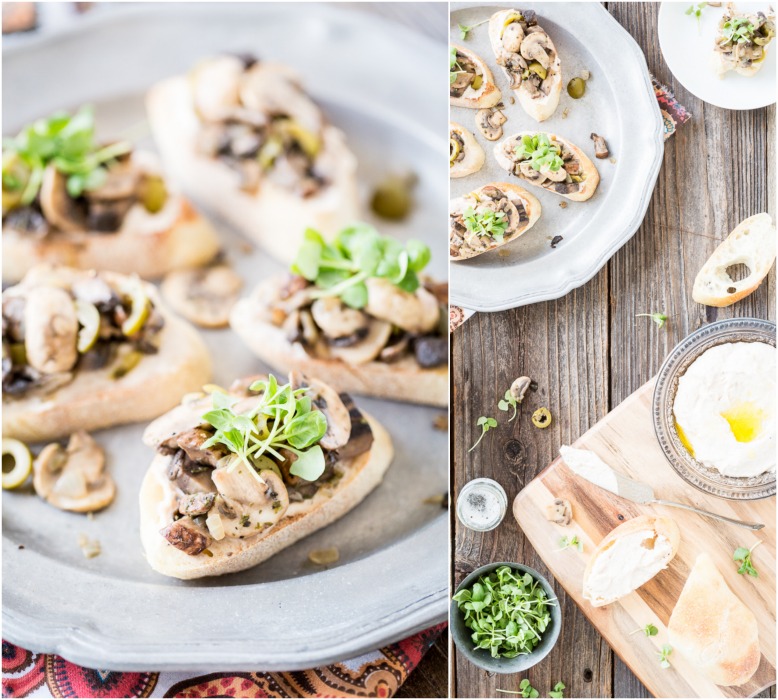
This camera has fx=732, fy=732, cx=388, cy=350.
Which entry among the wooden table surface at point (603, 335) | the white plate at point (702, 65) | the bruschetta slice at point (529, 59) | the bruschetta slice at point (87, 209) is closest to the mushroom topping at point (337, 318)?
the wooden table surface at point (603, 335)

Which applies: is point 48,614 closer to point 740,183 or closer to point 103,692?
point 103,692

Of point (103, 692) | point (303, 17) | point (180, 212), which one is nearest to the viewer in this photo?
point (103, 692)

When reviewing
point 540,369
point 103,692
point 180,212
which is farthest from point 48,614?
point 540,369

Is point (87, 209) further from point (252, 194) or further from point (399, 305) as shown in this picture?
point (399, 305)

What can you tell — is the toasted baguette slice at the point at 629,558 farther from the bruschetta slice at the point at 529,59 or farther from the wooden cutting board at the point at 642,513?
the bruschetta slice at the point at 529,59

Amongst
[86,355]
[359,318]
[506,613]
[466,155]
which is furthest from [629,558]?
[86,355]
